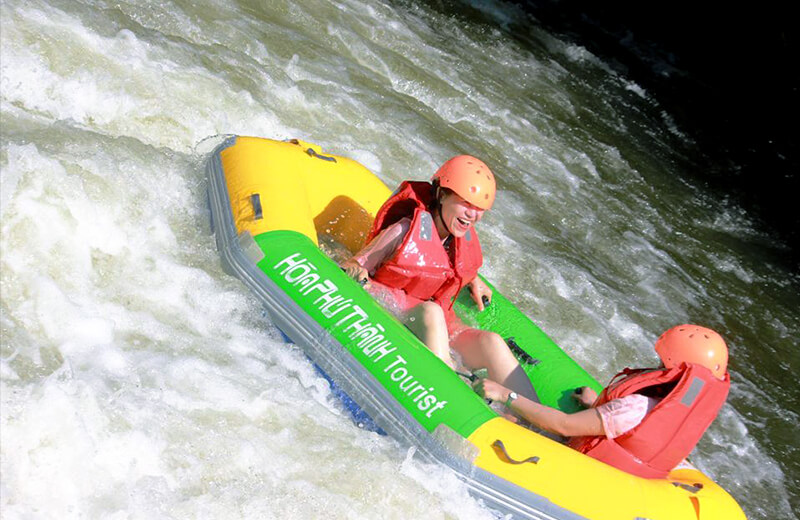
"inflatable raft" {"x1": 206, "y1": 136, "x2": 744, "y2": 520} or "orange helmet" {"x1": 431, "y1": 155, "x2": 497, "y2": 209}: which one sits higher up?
"orange helmet" {"x1": 431, "y1": 155, "x2": 497, "y2": 209}

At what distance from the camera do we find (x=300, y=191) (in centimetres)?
490

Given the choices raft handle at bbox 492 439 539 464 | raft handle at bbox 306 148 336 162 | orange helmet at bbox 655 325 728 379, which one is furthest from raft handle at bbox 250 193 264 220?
orange helmet at bbox 655 325 728 379

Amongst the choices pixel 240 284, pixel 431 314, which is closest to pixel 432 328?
pixel 431 314

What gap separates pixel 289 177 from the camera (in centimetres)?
491

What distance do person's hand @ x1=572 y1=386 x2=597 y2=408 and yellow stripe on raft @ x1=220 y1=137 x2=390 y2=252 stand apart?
1.35 m

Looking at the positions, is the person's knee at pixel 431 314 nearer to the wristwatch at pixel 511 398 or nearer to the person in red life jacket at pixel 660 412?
the wristwatch at pixel 511 398

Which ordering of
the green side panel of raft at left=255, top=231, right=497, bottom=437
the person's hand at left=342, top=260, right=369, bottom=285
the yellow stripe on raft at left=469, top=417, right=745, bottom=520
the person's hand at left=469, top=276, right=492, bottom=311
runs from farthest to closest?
1. the person's hand at left=469, top=276, right=492, bottom=311
2. the person's hand at left=342, top=260, right=369, bottom=285
3. the green side panel of raft at left=255, top=231, right=497, bottom=437
4. the yellow stripe on raft at left=469, top=417, right=745, bottom=520

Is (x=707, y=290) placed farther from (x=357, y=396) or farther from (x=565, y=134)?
(x=357, y=396)

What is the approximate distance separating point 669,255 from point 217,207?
3991 millimetres

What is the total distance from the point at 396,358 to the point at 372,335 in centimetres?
15

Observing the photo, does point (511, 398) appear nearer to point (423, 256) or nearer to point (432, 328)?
point (432, 328)

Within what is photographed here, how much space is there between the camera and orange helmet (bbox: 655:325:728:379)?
4.06 meters

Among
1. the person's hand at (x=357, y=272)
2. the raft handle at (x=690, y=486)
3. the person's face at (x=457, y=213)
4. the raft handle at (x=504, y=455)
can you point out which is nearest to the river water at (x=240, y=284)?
the raft handle at (x=504, y=455)

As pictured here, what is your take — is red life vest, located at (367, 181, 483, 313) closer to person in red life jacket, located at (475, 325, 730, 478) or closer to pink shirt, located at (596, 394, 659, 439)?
person in red life jacket, located at (475, 325, 730, 478)
